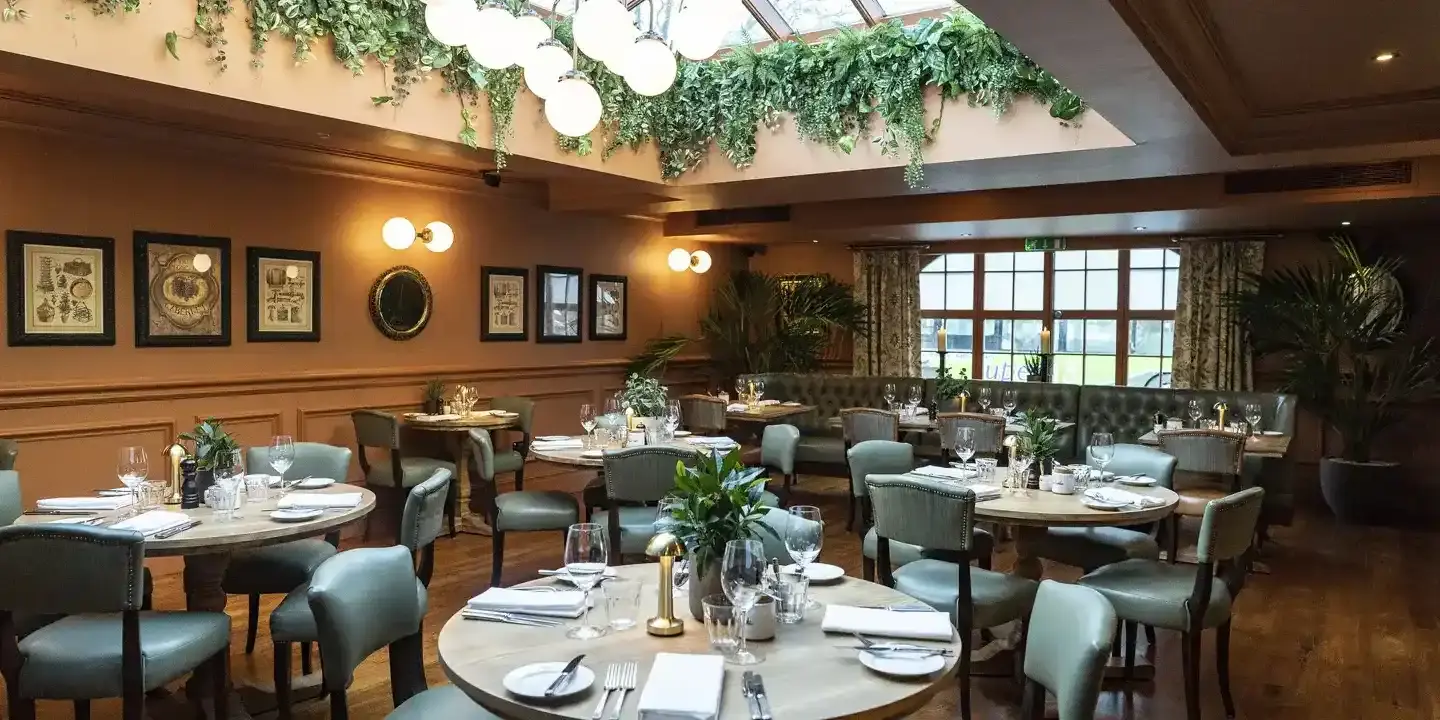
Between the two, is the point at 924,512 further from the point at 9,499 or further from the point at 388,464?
the point at 388,464

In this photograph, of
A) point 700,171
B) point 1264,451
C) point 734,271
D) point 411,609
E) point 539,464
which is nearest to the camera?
point 411,609

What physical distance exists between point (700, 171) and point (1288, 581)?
4.53 m

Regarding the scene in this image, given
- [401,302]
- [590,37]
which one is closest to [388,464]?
[401,302]

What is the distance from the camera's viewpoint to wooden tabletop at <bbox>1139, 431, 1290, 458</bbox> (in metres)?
6.11

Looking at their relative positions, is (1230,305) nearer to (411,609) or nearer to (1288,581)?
(1288,581)

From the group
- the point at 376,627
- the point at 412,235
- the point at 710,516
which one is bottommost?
the point at 376,627

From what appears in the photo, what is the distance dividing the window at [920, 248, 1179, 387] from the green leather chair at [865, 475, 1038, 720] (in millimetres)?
5808

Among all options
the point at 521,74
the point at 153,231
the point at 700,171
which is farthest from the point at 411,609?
the point at 700,171

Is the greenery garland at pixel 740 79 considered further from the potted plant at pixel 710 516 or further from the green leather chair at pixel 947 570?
the potted plant at pixel 710 516

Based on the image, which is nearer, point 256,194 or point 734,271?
point 256,194

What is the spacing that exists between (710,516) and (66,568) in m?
1.94

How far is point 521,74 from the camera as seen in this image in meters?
5.42

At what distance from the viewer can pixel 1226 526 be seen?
11.1 feet

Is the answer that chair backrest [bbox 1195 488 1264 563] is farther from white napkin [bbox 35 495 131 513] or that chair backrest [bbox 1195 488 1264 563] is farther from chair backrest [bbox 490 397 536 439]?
chair backrest [bbox 490 397 536 439]
